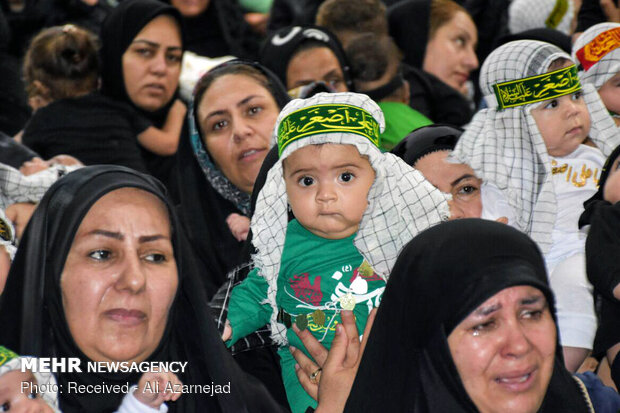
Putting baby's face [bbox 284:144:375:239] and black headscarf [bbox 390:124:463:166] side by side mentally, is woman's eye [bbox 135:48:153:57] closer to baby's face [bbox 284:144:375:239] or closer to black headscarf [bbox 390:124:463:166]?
black headscarf [bbox 390:124:463:166]

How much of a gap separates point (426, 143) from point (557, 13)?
3132mm

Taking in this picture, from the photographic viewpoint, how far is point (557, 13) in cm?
722

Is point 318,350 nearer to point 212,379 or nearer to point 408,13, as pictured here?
point 212,379

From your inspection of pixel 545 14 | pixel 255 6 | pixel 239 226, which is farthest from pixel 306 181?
pixel 255 6

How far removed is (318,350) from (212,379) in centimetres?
41

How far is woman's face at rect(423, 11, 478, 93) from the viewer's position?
23.4 feet

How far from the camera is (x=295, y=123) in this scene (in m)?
3.81

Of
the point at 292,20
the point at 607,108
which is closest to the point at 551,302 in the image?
the point at 607,108

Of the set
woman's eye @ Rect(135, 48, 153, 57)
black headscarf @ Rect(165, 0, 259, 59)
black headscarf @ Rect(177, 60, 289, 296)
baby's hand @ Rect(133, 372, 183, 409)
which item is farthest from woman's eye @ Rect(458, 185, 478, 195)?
black headscarf @ Rect(165, 0, 259, 59)

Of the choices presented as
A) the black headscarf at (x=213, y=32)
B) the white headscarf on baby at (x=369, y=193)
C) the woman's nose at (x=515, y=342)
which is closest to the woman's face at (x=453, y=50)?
the black headscarf at (x=213, y=32)

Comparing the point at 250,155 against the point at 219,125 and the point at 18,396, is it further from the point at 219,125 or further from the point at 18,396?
the point at 18,396

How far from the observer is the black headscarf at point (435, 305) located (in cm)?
288

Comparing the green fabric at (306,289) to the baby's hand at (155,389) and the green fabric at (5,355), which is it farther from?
the green fabric at (5,355)

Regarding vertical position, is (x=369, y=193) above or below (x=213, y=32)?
below
